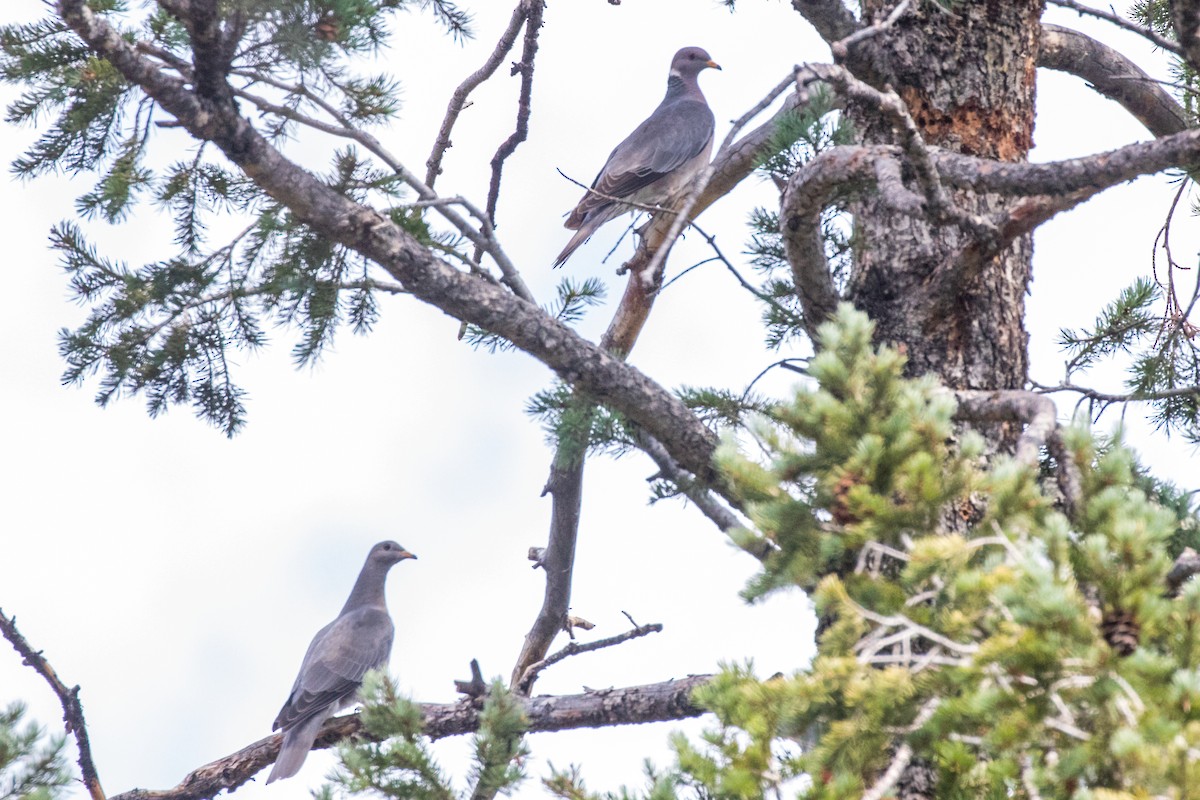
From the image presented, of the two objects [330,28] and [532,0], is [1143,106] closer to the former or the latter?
[532,0]

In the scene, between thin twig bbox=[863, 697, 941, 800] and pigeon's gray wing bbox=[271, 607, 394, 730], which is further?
pigeon's gray wing bbox=[271, 607, 394, 730]

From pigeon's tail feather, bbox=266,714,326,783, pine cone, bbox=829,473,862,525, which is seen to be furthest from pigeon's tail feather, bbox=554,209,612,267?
pine cone, bbox=829,473,862,525

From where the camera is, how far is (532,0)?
4.75m

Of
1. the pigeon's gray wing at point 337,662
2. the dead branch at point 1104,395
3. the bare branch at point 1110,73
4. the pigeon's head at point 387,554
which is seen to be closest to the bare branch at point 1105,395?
the dead branch at point 1104,395

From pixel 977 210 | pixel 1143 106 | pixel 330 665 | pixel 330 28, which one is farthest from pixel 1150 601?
pixel 330 665

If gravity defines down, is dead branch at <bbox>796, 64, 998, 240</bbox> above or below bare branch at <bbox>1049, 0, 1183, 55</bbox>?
below

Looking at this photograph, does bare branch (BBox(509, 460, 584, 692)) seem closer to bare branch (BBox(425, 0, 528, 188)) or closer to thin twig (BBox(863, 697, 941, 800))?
bare branch (BBox(425, 0, 528, 188))

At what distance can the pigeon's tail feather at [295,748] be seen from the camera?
556 cm

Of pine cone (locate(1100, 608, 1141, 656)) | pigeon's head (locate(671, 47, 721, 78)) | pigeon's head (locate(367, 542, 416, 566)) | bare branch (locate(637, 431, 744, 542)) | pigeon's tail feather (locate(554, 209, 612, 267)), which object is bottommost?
pine cone (locate(1100, 608, 1141, 656))

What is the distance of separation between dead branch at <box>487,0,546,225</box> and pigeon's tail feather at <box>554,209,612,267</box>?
1563mm

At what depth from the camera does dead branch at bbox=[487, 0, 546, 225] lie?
15.9ft

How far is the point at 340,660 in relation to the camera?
666cm

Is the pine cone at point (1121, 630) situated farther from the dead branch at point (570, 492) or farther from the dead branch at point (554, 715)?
the dead branch at point (570, 492)

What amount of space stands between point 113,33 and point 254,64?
0.33 m
